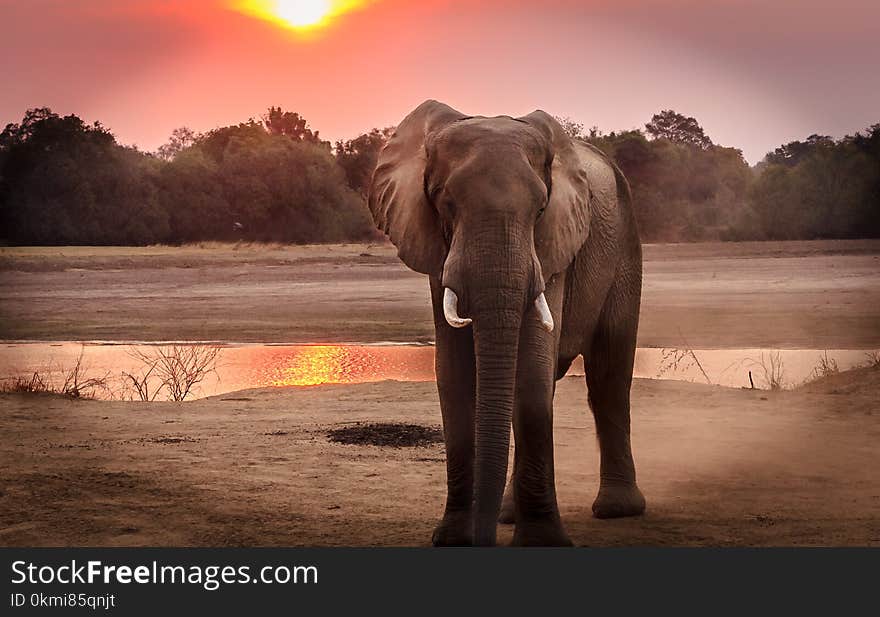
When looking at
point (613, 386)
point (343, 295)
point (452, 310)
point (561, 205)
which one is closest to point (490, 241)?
point (452, 310)

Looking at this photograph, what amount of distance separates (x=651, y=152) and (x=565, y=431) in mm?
23746

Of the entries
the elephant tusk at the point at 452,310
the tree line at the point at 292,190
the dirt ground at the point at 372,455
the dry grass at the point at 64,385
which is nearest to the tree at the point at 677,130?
the tree line at the point at 292,190

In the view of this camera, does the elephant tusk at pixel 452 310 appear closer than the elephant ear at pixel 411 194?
Yes

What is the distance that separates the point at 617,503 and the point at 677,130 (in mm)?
29936

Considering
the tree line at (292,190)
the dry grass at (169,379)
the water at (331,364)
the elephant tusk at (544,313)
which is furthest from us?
the tree line at (292,190)

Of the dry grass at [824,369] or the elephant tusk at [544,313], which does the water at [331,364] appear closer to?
the dry grass at [824,369]

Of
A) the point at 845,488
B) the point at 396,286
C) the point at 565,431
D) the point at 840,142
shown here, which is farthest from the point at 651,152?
the point at 845,488

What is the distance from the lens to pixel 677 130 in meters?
37.8

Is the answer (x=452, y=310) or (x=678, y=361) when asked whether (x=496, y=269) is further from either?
(x=678, y=361)

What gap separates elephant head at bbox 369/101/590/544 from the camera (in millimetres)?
6898

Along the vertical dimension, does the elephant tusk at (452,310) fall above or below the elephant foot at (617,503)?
above

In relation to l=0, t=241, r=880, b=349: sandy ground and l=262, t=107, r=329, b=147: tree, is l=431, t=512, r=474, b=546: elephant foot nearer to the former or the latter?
l=0, t=241, r=880, b=349: sandy ground

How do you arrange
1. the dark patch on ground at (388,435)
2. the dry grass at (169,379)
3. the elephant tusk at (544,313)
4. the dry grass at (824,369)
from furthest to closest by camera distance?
1. the dry grass at (824,369)
2. the dry grass at (169,379)
3. the dark patch on ground at (388,435)
4. the elephant tusk at (544,313)

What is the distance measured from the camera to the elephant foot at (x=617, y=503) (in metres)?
9.06
